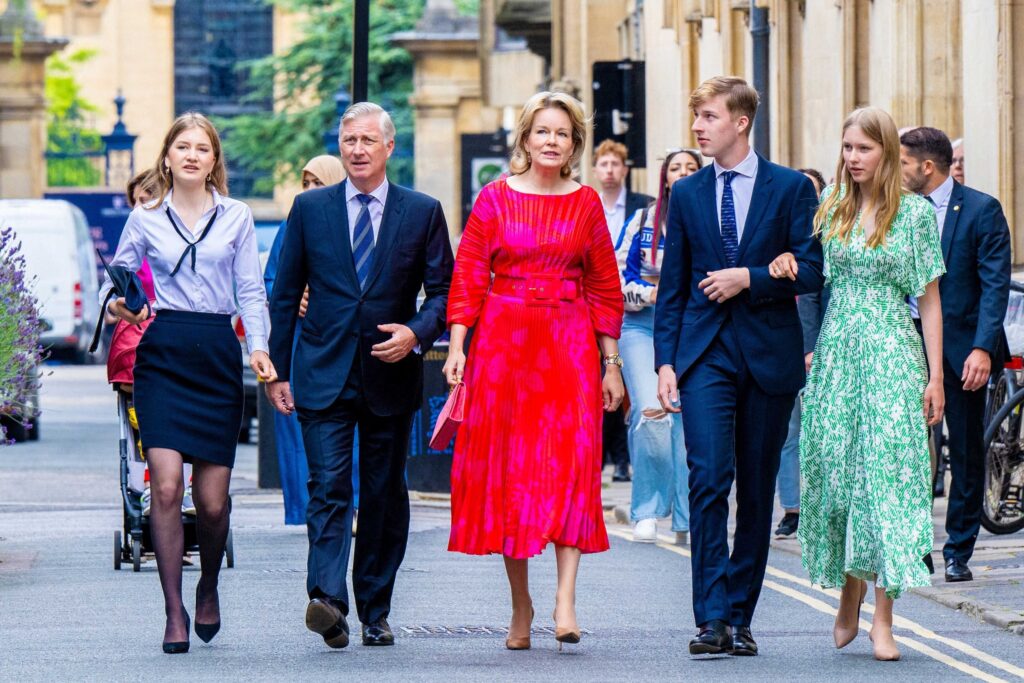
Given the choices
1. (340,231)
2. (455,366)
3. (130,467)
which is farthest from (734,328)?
(130,467)

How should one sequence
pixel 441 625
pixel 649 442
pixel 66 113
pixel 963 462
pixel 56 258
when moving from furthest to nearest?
pixel 66 113, pixel 56 258, pixel 649 442, pixel 963 462, pixel 441 625

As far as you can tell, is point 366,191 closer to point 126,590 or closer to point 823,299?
point 126,590

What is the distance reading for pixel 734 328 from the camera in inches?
345

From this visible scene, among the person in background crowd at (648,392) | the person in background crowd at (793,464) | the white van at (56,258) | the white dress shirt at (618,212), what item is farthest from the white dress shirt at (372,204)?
the white van at (56,258)

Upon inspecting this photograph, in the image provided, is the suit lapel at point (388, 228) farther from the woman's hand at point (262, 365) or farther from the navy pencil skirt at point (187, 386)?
the navy pencil skirt at point (187, 386)

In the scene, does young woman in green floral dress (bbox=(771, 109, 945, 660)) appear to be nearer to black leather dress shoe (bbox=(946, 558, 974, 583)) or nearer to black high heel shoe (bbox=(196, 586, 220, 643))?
black high heel shoe (bbox=(196, 586, 220, 643))

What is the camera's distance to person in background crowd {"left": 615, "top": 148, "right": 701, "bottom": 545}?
12383mm

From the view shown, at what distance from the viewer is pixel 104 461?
21.0 m

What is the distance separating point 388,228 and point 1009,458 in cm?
451

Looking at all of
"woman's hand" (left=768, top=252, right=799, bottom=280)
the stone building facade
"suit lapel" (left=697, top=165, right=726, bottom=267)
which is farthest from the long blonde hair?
the stone building facade

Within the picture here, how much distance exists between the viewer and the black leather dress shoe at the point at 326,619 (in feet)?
28.5

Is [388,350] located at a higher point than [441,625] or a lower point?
higher

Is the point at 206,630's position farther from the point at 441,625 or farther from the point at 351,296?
the point at 351,296

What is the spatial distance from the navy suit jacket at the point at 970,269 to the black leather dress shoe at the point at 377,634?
307 centimetres
